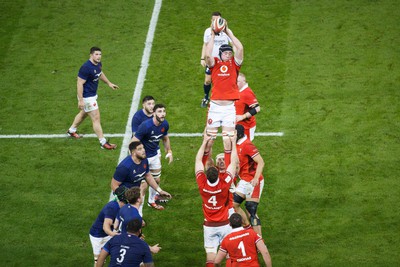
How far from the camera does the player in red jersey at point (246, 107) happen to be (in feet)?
53.6

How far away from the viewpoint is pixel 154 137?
16047mm

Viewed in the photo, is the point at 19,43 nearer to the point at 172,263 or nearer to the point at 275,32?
the point at 275,32

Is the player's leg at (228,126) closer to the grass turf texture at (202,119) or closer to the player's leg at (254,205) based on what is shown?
the player's leg at (254,205)

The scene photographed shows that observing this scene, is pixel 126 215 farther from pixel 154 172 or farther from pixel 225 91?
pixel 225 91

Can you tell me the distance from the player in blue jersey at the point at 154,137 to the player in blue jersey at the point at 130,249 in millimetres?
3607

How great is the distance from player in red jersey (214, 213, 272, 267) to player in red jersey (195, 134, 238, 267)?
1.05 meters

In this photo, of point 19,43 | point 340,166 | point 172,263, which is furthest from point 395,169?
point 19,43

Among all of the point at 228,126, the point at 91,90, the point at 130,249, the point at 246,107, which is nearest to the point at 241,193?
the point at 228,126

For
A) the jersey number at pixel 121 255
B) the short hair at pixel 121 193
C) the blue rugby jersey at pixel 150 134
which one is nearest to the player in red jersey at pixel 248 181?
the blue rugby jersey at pixel 150 134

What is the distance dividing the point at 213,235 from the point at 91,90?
5693 mm

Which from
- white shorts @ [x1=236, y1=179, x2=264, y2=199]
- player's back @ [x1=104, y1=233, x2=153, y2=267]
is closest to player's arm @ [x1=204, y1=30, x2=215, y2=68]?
white shorts @ [x1=236, y1=179, x2=264, y2=199]

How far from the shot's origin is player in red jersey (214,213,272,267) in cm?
1262

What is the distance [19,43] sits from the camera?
2234 centimetres

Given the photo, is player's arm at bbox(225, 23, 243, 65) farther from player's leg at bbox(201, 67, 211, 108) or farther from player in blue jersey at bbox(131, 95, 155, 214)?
player's leg at bbox(201, 67, 211, 108)
